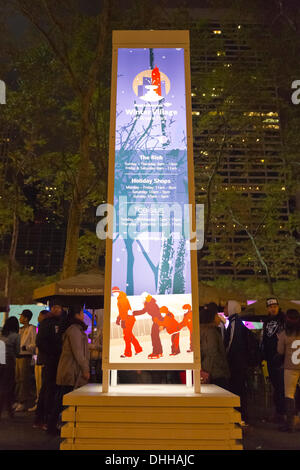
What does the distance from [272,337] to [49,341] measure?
3.77 m

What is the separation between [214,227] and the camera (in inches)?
1006

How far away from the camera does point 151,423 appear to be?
296cm

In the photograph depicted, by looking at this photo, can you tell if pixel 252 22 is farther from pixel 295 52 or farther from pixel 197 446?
pixel 197 446

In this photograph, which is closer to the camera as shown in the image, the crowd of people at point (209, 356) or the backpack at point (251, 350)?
the crowd of people at point (209, 356)

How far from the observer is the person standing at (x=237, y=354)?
685 cm

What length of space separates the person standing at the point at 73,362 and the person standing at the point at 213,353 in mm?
1760

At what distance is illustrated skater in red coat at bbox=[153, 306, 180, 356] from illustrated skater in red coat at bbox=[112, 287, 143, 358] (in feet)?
0.72

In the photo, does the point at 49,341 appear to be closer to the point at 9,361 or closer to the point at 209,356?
the point at 9,361

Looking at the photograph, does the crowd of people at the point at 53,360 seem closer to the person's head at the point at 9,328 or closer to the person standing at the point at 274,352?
the person's head at the point at 9,328

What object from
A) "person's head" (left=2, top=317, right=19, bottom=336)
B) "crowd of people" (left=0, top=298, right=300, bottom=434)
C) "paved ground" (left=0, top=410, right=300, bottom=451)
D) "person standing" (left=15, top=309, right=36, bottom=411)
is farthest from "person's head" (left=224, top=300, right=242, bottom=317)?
"person standing" (left=15, top=309, right=36, bottom=411)

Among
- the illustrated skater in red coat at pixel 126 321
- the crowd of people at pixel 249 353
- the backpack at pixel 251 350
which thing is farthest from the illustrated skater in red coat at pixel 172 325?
the backpack at pixel 251 350
